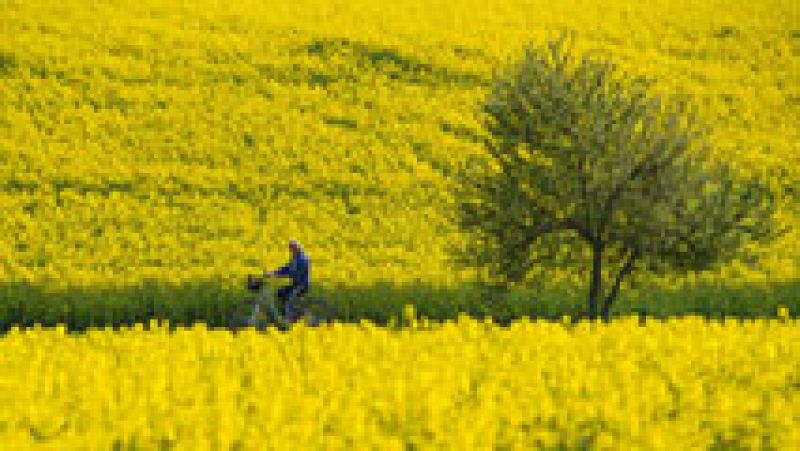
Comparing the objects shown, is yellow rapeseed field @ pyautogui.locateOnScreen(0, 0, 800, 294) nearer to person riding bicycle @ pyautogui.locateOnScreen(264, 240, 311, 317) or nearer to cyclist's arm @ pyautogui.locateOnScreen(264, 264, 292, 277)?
person riding bicycle @ pyautogui.locateOnScreen(264, 240, 311, 317)

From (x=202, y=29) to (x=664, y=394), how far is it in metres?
32.9

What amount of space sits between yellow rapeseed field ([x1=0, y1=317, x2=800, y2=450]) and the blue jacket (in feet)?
15.7

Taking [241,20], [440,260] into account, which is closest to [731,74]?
[241,20]

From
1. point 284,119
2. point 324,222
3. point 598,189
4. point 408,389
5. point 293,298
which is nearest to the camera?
point 408,389

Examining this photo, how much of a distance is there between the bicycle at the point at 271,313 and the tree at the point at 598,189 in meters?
2.94

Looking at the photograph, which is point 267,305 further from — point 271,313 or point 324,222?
point 324,222

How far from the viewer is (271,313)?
18031 mm

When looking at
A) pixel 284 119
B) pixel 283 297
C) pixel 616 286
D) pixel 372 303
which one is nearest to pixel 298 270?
pixel 283 297

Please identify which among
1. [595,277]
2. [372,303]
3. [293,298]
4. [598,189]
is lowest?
[372,303]

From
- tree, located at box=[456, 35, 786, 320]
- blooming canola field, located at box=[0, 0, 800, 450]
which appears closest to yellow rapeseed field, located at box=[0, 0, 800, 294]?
blooming canola field, located at box=[0, 0, 800, 450]

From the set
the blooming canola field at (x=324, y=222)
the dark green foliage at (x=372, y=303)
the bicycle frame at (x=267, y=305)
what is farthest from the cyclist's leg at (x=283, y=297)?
the dark green foliage at (x=372, y=303)

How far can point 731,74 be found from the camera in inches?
1623

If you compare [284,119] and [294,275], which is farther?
[284,119]

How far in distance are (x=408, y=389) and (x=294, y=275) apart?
8.66 metres
